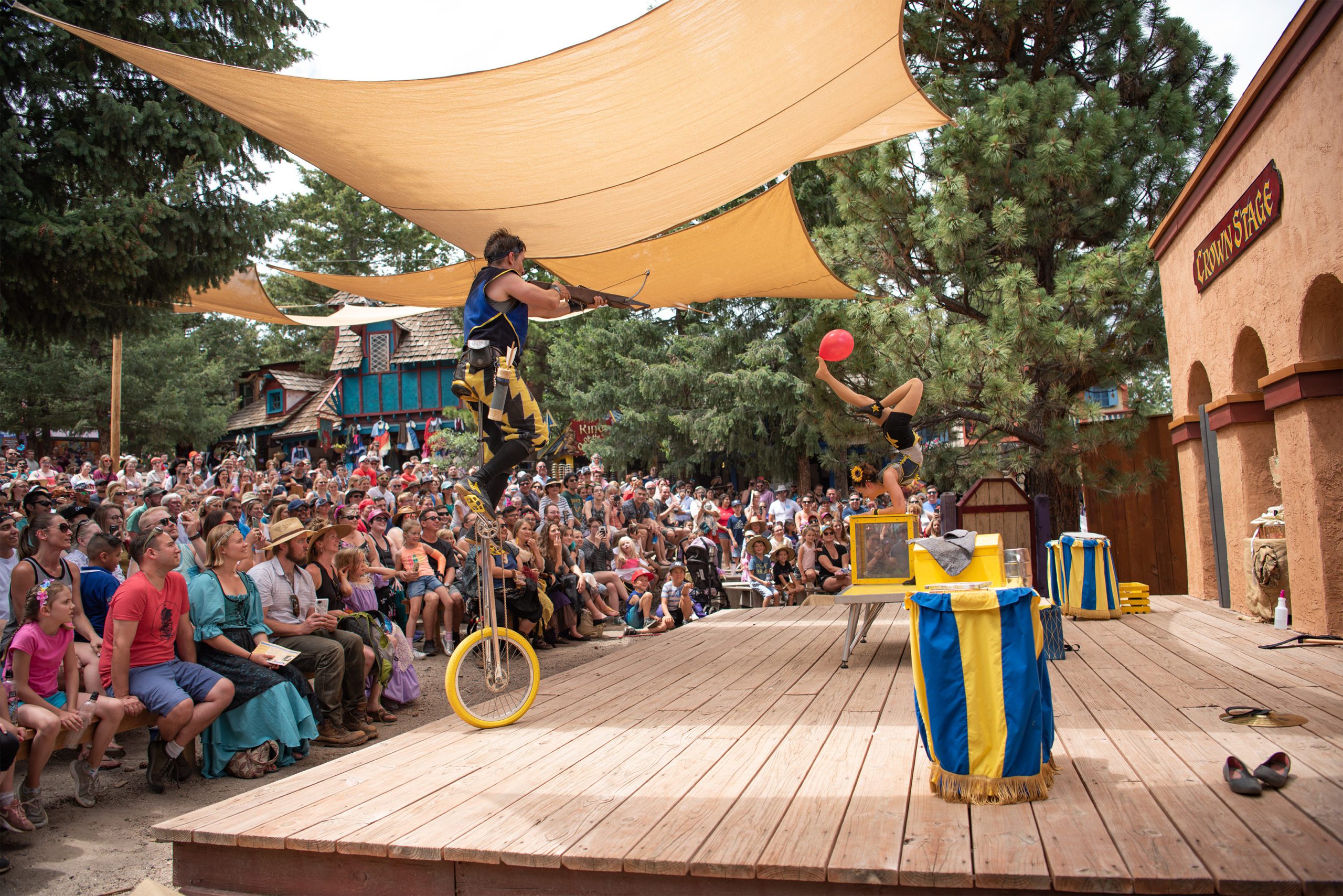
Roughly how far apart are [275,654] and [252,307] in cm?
610

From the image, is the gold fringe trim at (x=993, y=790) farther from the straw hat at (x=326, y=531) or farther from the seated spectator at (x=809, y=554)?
the seated spectator at (x=809, y=554)

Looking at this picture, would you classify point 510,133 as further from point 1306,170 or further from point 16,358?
point 16,358

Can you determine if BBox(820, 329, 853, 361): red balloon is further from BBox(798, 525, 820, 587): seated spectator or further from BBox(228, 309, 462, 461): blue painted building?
BBox(228, 309, 462, 461): blue painted building

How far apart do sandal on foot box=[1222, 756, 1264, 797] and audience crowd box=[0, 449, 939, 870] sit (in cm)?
296

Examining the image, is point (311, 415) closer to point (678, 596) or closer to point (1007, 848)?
point (678, 596)

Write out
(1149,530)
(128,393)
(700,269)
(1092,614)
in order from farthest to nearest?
(128,393) < (1149,530) < (700,269) < (1092,614)

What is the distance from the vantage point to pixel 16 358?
79.8 ft

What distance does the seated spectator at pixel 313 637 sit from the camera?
16.6 feet

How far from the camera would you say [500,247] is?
4.31 m

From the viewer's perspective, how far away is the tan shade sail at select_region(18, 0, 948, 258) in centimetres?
425

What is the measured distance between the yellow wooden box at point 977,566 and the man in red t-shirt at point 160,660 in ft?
11.3

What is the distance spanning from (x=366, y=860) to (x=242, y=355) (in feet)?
125

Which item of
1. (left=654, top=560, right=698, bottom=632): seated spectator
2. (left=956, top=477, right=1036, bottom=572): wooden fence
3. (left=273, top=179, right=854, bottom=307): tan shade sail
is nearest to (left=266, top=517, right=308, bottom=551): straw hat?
(left=273, top=179, right=854, bottom=307): tan shade sail

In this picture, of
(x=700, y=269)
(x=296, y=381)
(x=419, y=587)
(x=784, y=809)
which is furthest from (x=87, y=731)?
(x=296, y=381)
